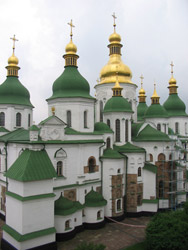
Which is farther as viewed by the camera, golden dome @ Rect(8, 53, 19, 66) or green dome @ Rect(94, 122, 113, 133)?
golden dome @ Rect(8, 53, 19, 66)

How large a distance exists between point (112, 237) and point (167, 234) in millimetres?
4769

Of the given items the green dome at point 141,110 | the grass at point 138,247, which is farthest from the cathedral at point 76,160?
the green dome at point 141,110

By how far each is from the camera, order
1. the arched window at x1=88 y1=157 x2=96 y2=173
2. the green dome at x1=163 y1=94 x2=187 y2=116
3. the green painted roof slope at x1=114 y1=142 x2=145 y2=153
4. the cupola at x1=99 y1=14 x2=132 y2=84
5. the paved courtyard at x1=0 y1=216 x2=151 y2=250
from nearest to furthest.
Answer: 1. the paved courtyard at x1=0 y1=216 x2=151 y2=250
2. the arched window at x1=88 y1=157 x2=96 y2=173
3. the green painted roof slope at x1=114 y1=142 x2=145 y2=153
4. the cupola at x1=99 y1=14 x2=132 y2=84
5. the green dome at x1=163 y1=94 x2=187 y2=116

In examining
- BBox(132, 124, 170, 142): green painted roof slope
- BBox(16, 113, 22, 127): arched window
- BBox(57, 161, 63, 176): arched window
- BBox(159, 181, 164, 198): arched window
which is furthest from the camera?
BBox(16, 113, 22, 127): arched window

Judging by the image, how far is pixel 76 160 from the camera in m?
18.7

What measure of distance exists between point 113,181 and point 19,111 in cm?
1208

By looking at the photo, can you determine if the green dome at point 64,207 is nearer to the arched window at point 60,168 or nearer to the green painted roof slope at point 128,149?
the arched window at point 60,168

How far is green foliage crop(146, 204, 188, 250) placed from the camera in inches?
531

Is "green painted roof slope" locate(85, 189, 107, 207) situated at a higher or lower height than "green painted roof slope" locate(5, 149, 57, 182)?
lower

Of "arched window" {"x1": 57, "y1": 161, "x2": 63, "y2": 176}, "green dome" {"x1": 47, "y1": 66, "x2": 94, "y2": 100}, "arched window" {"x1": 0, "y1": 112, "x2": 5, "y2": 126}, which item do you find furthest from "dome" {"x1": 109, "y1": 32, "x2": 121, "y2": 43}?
"arched window" {"x1": 57, "y1": 161, "x2": 63, "y2": 176}

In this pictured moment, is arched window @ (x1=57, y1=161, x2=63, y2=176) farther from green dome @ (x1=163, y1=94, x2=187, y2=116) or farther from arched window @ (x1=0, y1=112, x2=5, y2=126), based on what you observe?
green dome @ (x1=163, y1=94, x2=187, y2=116)

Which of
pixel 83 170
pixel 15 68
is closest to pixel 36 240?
pixel 83 170

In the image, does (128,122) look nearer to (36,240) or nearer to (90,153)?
(90,153)

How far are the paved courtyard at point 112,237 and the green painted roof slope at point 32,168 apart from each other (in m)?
5.04
